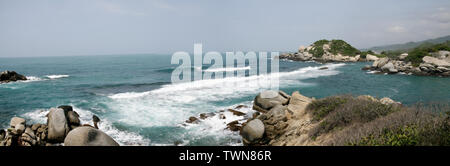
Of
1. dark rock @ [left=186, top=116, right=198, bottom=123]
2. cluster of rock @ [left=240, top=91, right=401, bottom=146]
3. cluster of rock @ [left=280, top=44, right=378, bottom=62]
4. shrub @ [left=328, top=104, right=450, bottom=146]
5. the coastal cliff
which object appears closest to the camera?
shrub @ [left=328, top=104, right=450, bottom=146]

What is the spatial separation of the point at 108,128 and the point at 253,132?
33.2ft

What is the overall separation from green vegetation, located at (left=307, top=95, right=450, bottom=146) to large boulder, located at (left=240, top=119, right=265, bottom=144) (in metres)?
3.33

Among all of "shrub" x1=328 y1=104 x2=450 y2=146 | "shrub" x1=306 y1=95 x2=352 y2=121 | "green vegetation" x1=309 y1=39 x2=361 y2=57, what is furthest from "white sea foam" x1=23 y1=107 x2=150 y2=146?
"green vegetation" x1=309 y1=39 x2=361 y2=57

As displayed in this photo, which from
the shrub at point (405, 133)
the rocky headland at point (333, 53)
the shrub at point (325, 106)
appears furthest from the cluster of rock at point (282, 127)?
the rocky headland at point (333, 53)

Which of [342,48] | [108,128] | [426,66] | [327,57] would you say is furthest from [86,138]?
[342,48]

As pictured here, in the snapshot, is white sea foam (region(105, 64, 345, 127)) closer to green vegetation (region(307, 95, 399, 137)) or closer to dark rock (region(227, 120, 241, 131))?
dark rock (region(227, 120, 241, 131))

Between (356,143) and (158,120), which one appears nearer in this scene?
(356,143)

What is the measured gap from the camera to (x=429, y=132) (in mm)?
5566

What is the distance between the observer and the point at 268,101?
1742 cm

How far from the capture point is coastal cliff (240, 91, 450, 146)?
19.0ft

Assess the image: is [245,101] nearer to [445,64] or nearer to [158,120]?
[158,120]
